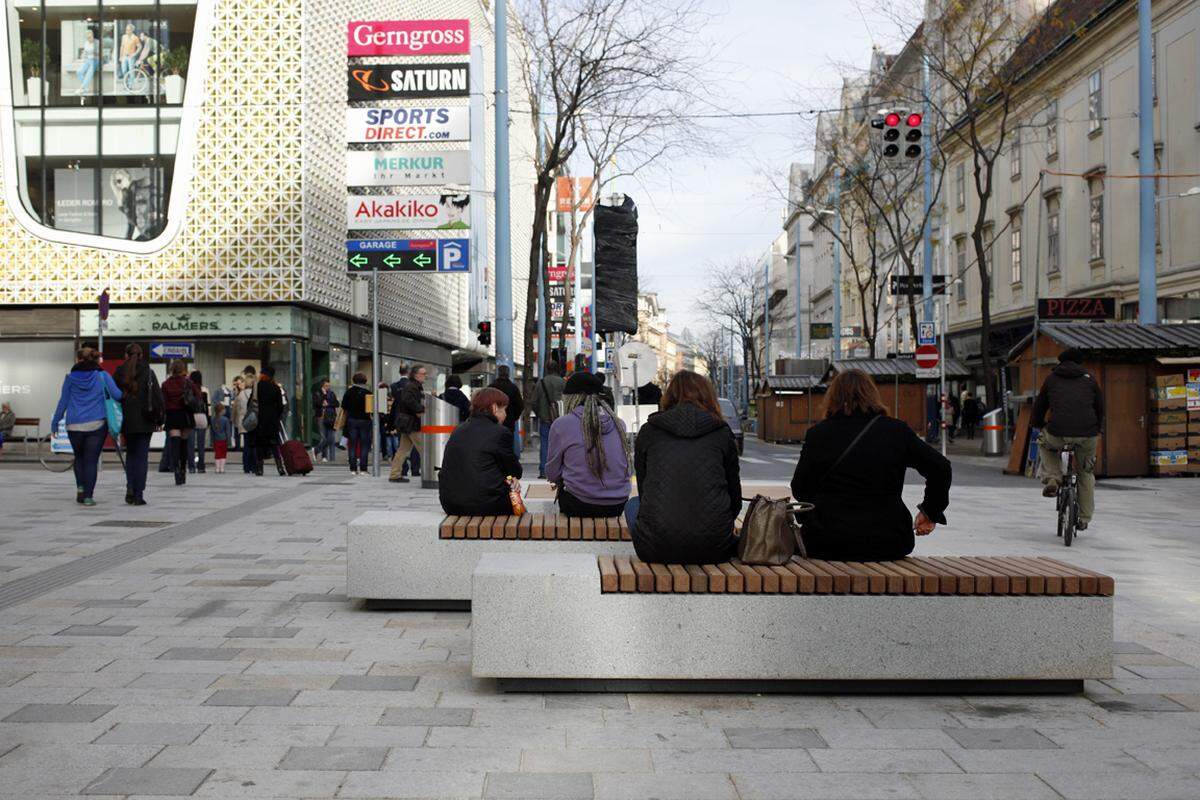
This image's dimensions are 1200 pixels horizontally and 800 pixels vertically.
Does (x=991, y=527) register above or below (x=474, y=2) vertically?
below

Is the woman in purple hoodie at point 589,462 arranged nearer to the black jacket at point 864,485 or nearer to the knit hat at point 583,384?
the knit hat at point 583,384

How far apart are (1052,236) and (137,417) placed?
31.8 metres

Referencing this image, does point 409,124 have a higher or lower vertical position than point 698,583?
higher

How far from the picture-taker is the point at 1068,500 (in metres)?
11.2

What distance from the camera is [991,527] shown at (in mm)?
12859

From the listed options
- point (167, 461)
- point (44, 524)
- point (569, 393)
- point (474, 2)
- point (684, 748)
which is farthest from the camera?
point (474, 2)

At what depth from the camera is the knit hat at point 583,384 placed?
31.3ft

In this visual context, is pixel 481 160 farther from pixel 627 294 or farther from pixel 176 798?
pixel 176 798

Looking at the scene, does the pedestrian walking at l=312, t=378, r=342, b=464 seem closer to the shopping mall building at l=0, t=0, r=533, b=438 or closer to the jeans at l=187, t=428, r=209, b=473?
the jeans at l=187, t=428, r=209, b=473

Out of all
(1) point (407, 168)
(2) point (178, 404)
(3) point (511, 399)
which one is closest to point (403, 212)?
(1) point (407, 168)

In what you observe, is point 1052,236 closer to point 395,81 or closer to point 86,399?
point 395,81

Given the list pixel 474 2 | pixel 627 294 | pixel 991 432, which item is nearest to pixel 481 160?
pixel 474 2

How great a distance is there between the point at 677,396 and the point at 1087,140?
33394mm

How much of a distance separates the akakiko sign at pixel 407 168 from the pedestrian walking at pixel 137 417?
7881mm
